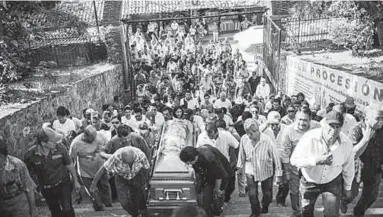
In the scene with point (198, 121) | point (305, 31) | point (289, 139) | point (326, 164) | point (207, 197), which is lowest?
point (207, 197)

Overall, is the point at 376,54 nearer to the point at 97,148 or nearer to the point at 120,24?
the point at 120,24

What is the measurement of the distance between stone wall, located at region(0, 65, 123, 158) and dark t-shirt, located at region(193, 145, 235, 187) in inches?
139

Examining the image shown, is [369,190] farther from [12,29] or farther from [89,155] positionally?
[12,29]

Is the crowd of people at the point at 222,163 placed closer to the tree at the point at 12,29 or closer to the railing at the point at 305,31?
the tree at the point at 12,29

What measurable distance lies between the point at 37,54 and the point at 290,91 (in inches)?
365

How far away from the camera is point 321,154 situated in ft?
15.5

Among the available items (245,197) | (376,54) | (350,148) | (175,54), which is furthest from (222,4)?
(350,148)

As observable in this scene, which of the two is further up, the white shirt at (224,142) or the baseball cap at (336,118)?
the baseball cap at (336,118)

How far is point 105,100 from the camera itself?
14.2m

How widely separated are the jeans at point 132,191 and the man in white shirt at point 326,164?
221 cm

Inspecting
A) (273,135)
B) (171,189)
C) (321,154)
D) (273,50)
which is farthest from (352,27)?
(171,189)

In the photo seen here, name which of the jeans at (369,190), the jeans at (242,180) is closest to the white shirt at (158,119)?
the jeans at (242,180)

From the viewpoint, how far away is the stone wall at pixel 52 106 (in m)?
7.21

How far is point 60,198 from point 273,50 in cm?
1136
